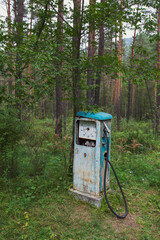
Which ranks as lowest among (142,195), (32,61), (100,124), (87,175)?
(142,195)

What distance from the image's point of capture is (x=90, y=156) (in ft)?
10.9

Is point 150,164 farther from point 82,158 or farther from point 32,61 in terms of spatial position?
point 32,61

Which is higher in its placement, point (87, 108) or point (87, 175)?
point (87, 108)

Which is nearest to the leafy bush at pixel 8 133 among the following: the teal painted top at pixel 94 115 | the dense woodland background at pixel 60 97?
the dense woodland background at pixel 60 97

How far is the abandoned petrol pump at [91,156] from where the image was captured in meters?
3.24

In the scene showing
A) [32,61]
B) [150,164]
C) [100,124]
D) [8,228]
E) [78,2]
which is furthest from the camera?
[150,164]

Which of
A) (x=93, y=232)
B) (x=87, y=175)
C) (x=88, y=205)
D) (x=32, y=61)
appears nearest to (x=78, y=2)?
(x=32, y=61)

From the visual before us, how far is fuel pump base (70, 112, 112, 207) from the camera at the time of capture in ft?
10.6

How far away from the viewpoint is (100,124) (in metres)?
3.23

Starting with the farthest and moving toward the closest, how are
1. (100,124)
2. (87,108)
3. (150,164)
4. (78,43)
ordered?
(150,164), (78,43), (87,108), (100,124)

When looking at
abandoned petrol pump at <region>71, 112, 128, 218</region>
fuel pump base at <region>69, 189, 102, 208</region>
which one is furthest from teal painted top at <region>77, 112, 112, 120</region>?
fuel pump base at <region>69, 189, 102, 208</region>

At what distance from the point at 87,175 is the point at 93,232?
0.95 m

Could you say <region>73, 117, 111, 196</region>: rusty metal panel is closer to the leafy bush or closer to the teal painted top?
the teal painted top

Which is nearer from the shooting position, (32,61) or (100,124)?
(32,61)
